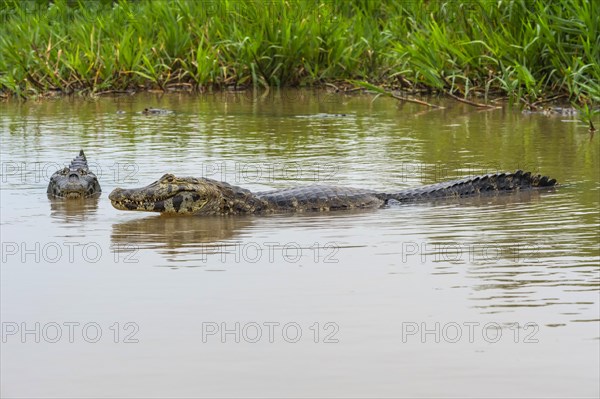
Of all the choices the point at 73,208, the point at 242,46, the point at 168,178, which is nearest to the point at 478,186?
the point at 168,178

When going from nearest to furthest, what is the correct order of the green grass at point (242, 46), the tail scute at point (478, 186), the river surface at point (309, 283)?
the river surface at point (309, 283) < the tail scute at point (478, 186) < the green grass at point (242, 46)

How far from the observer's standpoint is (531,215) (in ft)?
26.1

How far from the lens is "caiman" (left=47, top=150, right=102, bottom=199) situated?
30.0ft

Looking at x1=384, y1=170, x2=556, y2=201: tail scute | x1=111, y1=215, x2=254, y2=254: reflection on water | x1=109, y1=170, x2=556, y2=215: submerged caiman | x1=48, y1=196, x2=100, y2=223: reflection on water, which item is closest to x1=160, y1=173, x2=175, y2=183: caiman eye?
x1=109, y1=170, x2=556, y2=215: submerged caiman

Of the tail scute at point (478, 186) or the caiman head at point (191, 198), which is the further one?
the tail scute at point (478, 186)

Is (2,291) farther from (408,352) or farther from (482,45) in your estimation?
(482,45)

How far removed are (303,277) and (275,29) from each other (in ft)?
35.7

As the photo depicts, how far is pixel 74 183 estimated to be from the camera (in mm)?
9125

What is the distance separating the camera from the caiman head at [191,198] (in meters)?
8.49

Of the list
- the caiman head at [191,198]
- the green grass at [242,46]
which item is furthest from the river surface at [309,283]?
the green grass at [242,46]

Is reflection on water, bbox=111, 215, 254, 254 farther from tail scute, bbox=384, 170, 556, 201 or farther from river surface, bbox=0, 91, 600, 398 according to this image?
tail scute, bbox=384, 170, 556, 201

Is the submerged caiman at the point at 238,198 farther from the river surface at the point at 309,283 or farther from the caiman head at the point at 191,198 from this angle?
the river surface at the point at 309,283

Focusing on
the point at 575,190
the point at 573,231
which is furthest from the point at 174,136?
the point at 573,231

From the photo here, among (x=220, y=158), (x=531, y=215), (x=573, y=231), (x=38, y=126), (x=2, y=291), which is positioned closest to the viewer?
(x=2, y=291)
